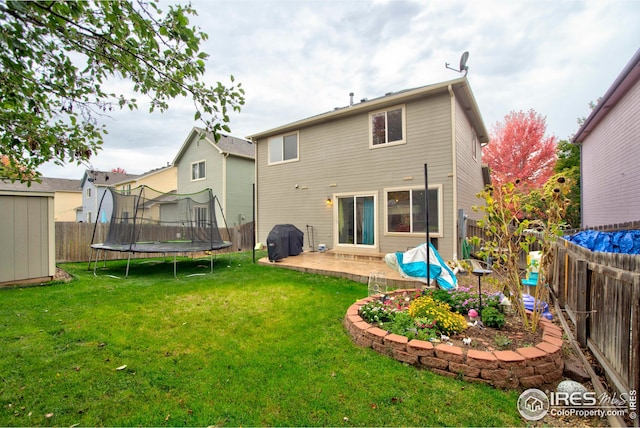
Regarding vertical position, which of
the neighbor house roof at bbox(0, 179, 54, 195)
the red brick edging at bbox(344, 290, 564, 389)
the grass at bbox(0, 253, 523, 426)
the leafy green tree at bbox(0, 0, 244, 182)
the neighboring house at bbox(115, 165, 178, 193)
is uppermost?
the neighboring house at bbox(115, 165, 178, 193)

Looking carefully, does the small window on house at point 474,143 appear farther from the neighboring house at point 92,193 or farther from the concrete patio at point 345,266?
the neighboring house at point 92,193

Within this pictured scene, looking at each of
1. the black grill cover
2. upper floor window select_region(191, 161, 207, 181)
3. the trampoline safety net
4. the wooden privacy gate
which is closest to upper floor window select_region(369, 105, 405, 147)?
the black grill cover

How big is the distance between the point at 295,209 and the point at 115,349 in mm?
8168

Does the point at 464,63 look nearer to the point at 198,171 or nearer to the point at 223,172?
the point at 223,172

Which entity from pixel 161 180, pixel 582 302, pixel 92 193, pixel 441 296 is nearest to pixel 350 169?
pixel 441 296

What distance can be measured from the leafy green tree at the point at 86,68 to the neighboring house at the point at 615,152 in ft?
28.9

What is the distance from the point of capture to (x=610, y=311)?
217 cm

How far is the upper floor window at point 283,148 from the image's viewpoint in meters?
11.0

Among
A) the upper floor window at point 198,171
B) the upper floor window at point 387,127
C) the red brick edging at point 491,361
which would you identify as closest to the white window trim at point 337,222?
the upper floor window at point 387,127

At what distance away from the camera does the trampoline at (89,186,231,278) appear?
7.40 metres

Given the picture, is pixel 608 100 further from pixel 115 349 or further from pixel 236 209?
pixel 236 209

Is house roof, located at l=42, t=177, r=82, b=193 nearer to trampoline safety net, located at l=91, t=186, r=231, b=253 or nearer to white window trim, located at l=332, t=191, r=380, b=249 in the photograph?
trampoline safety net, located at l=91, t=186, r=231, b=253

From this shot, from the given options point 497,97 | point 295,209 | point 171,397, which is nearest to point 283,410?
point 171,397

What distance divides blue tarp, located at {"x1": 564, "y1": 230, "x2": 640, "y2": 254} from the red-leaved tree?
12.9 metres
